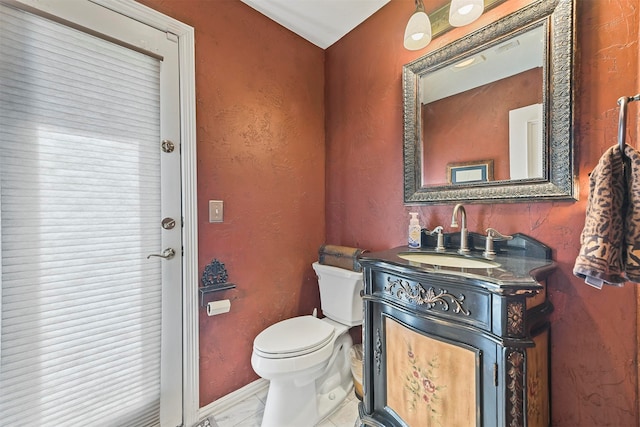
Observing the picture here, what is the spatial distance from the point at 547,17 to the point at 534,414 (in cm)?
147

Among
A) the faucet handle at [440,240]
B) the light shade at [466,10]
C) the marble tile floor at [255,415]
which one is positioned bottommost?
the marble tile floor at [255,415]

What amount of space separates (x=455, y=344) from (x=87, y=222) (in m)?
1.55

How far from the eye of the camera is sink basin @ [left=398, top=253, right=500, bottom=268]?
1.06 m

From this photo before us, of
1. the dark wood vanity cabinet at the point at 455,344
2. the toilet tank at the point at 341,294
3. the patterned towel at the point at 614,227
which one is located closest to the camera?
the patterned towel at the point at 614,227

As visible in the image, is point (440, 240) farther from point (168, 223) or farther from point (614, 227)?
point (168, 223)

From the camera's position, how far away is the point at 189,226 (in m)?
1.37

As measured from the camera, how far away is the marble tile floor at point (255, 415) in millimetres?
1392

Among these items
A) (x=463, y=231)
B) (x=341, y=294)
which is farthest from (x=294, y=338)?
(x=463, y=231)

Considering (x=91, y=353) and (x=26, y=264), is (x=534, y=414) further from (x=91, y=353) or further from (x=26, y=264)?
(x=26, y=264)

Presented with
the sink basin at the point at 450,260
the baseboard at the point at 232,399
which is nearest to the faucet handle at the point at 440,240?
the sink basin at the point at 450,260

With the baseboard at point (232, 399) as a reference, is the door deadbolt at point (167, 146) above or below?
above

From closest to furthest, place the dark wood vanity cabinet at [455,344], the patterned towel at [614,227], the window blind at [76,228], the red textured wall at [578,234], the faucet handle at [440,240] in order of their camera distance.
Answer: the patterned towel at [614,227]
the dark wood vanity cabinet at [455,344]
the red textured wall at [578,234]
the window blind at [76,228]
the faucet handle at [440,240]

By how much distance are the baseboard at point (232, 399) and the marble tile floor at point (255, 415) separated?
0.07 feet

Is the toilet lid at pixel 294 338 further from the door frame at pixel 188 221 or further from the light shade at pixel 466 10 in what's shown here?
the light shade at pixel 466 10
